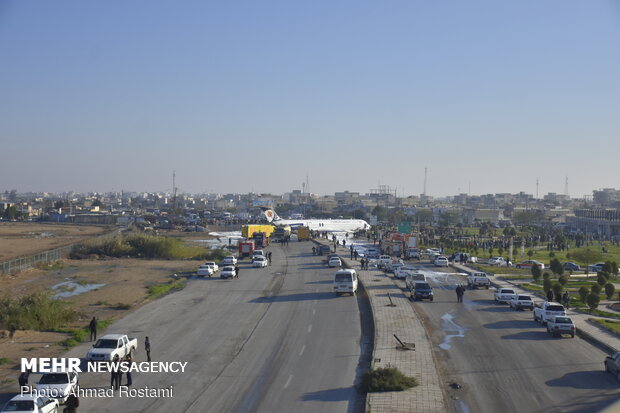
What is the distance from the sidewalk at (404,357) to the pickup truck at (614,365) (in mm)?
5107

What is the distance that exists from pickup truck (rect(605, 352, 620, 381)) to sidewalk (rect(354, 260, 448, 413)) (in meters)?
5.11

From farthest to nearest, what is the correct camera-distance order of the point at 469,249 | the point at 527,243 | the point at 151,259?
1. the point at 527,243
2. the point at 469,249
3. the point at 151,259

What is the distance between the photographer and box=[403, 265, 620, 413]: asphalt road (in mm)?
15328

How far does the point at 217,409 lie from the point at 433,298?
21.4 meters

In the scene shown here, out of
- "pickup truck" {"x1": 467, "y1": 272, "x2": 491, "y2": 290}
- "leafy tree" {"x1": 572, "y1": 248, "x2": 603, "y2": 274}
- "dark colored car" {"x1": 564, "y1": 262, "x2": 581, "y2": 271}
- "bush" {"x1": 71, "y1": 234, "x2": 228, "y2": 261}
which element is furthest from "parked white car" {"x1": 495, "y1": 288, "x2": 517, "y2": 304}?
"bush" {"x1": 71, "y1": 234, "x2": 228, "y2": 261}

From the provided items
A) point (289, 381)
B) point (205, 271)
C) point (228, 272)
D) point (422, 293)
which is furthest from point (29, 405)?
point (205, 271)

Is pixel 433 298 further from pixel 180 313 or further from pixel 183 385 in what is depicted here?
pixel 183 385

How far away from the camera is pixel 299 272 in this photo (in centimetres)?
4872

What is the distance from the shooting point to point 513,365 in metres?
19.2

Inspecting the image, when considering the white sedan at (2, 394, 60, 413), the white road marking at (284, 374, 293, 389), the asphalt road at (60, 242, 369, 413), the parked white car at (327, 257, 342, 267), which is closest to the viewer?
the white sedan at (2, 394, 60, 413)

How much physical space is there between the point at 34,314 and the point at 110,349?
909 centimetres

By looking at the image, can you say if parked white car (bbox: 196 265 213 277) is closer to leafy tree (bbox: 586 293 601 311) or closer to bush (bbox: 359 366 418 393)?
leafy tree (bbox: 586 293 601 311)

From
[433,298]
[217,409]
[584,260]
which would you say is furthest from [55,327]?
[584,260]

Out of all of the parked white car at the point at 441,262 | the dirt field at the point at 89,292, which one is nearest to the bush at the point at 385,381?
the dirt field at the point at 89,292
